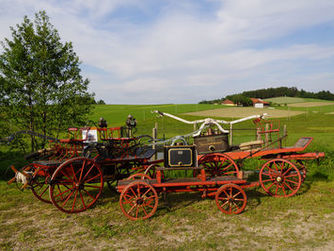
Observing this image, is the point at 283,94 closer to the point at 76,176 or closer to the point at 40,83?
the point at 40,83

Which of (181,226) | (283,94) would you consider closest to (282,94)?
(283,94)

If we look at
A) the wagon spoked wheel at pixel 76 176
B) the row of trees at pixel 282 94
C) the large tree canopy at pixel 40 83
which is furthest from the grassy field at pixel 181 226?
the row of trees at pixel 282 94

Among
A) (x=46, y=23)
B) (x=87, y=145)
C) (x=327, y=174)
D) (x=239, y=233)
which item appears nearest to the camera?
(x=239, y=233)

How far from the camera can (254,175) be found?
8164mm

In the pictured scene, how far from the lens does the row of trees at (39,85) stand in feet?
30.7

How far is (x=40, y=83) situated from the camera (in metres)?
9.70

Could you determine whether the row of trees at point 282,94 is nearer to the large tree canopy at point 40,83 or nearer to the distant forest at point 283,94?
the distant forest at point 283,94

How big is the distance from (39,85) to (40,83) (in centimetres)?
11

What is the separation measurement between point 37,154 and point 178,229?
13.1ft

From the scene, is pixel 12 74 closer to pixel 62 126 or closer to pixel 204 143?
pixel 62 126

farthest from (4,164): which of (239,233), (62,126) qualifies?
(239,233)

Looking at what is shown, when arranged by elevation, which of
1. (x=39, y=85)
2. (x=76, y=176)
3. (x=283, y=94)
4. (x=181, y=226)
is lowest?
(x=181, y=226)

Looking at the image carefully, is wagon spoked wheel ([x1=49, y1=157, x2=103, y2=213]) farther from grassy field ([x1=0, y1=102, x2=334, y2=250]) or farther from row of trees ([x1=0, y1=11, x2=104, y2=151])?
row of trees ([x1=0, y1=11, x2=104, y2=151])

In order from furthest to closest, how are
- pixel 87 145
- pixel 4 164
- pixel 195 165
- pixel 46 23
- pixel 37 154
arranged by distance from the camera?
pixel 46 23
pixel 4 164
pixel 37 154
pixel 87 145
pixel 195 165
